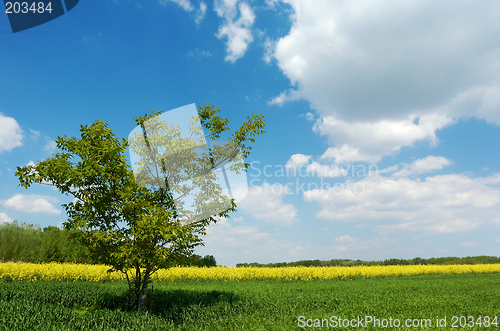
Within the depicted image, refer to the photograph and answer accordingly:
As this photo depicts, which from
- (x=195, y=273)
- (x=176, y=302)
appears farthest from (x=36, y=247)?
(x=176, y=302)

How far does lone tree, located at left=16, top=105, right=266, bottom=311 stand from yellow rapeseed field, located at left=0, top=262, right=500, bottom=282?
580 centimetres

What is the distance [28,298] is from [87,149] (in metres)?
6.94

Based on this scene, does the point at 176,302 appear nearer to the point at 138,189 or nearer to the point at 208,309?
the point at 208,309

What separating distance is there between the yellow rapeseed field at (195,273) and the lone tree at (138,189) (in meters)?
5.80

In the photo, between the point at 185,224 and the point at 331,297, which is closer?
the point at 185,224

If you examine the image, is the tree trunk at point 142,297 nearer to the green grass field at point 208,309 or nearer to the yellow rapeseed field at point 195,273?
the green grass field at point 208,309

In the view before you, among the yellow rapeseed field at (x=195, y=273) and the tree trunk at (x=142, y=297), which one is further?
the yellow rapeseed field at (x=195, y=273)

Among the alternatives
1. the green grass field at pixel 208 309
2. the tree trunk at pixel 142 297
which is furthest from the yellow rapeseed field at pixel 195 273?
the tree trunk at pixel 142 297

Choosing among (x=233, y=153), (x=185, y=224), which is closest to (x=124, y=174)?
(x=185, y=224)

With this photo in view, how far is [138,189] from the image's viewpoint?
32.2 feet

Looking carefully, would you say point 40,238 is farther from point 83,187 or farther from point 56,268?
point 83,187

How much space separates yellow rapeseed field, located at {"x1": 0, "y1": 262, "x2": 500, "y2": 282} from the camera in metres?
17.6

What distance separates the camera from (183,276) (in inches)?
838

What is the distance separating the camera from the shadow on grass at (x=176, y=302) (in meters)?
10.2
